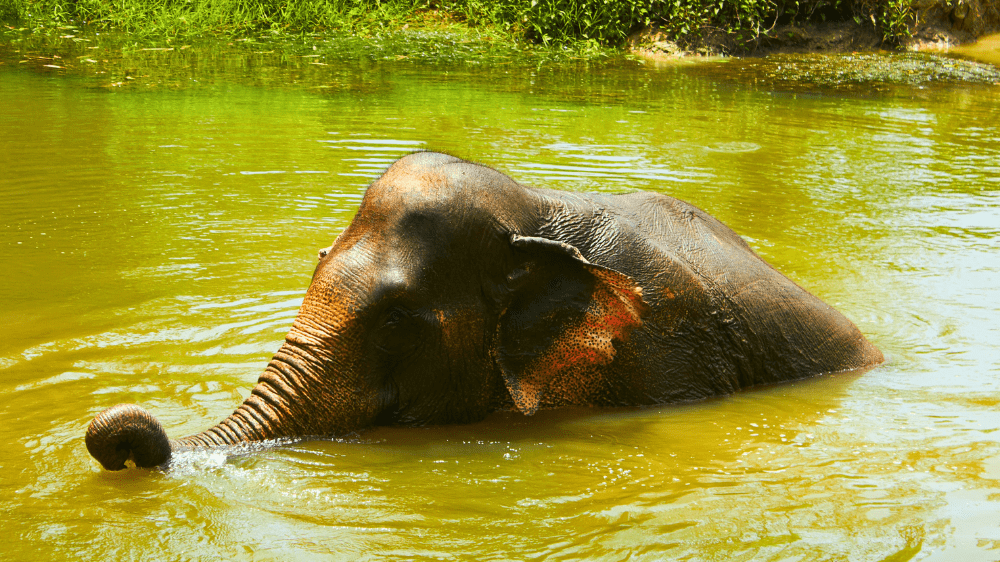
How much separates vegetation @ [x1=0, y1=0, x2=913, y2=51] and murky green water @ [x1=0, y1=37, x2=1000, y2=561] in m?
6.80

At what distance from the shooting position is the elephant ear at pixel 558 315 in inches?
183

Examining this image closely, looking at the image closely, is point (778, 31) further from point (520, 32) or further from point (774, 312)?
point (774, 312)

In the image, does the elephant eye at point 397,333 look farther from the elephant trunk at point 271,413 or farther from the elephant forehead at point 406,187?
the elephant forehead at point 406,187

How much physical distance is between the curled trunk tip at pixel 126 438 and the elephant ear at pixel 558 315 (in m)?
1.57

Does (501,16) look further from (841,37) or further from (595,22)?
(841,37)

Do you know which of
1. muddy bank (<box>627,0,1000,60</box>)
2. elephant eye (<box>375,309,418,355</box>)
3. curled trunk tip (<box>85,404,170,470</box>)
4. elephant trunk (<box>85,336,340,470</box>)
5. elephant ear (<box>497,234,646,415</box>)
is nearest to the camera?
curled trunk tip (<box>85,404,170,470</box>)

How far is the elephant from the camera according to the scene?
14.3 ft

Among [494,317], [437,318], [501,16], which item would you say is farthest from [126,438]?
[501,16]

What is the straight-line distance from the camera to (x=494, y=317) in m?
4.64

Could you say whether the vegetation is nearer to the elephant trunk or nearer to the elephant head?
the elephant head

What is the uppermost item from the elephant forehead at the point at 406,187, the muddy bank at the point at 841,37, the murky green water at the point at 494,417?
the muddy bank at the point at 841,37

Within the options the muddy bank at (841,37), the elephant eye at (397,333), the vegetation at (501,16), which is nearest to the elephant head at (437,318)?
the elephant eye at (397,333)

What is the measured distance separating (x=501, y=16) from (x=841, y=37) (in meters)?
7.24

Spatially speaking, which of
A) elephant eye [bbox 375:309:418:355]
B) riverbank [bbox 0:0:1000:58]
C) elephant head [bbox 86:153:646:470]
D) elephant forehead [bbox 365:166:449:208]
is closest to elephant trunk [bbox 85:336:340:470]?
elephant head [bbox 86:153:646:470]
